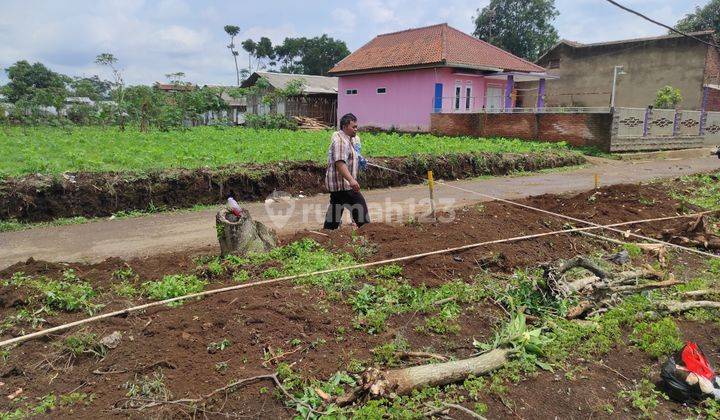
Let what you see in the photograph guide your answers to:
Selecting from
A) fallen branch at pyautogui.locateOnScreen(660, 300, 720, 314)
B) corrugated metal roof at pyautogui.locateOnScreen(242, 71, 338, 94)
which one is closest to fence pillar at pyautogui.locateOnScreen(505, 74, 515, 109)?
corrugated metal roof at pyautogui.locateOnScreen(242, 71, 338, 94)

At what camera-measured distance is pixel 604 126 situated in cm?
1853

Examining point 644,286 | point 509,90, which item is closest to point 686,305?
point 644,286

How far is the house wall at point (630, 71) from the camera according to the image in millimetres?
28281

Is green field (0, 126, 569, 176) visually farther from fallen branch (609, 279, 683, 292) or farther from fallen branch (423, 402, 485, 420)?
fallen branch (423, 402, 485, 420)

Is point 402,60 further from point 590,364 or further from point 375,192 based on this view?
point 590,364

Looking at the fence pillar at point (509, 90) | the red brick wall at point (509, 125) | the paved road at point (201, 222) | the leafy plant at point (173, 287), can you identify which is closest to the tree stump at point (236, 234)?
the leafy plant at point (173, 287)

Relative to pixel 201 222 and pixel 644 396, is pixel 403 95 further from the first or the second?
pixel 644 396

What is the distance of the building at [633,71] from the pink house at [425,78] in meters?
4.33

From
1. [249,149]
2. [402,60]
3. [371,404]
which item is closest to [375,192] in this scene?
[249,149]

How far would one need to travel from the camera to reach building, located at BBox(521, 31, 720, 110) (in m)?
28.1

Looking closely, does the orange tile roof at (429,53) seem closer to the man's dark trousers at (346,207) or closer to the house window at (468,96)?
the house window at (468,96)

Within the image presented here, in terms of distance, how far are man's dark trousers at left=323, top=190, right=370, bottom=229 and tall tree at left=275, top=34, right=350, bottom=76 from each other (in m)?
63.4

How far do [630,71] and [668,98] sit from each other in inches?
202

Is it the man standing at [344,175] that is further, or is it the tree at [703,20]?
the tree at [703,20]
